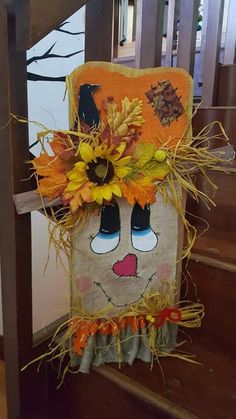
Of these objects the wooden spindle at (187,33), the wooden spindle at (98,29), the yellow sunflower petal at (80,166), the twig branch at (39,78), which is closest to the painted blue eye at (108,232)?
the yellow sunflower petal at (80,166)

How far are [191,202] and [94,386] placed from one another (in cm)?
63

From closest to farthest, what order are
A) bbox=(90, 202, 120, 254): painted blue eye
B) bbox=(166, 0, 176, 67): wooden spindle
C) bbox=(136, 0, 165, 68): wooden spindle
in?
bbox=(90, 202, 120, 254): painted blue eye
bbox=(136, 0, 165, 68): wooden spindle
bbox=(166, 0, 176, 67): wooden spindle

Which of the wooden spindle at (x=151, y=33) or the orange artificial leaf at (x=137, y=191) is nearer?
the orange artificial leaf at (x=137, y=191)

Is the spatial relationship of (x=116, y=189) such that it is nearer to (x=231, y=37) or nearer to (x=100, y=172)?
(x=100, y=172)

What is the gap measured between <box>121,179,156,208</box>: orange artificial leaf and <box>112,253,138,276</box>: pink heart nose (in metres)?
0.13

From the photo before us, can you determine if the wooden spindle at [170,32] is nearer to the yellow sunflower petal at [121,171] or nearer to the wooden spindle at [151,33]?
the wooden spindle at [151,33]

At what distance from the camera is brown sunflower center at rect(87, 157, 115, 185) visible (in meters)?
0.63

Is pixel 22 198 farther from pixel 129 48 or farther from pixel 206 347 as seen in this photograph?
pixel 129 48

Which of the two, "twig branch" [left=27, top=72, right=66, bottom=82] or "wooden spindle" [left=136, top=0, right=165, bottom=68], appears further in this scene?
"twig branch" [left=27, top=72, right=66, bottom=82]

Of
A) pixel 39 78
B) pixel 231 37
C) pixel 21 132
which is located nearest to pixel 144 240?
pixel 21 132

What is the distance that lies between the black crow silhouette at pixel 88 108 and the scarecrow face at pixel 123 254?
171 millimetres

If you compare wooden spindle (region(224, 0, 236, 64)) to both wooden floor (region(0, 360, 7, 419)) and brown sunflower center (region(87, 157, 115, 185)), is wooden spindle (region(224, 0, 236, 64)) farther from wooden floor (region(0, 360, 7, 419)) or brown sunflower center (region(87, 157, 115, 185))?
wooden floor (region(0, 360, 7, 419))

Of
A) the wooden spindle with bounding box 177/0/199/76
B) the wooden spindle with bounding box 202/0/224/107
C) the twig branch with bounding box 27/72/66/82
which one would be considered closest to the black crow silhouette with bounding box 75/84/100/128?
the twig branch with bounding box 27/72/66/82

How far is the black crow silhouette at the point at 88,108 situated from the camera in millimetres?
653
